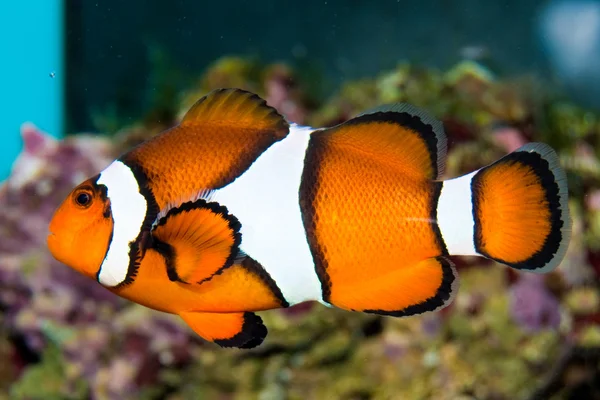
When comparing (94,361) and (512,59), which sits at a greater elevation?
(512,59)

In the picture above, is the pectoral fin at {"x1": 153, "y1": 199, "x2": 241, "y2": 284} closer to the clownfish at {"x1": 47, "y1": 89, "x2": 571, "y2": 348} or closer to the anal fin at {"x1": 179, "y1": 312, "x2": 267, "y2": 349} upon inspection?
the clownfish at {"x1": 47, "y1": 89, "x2": 571, "y2": 348}

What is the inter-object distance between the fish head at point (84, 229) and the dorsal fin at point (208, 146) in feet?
0.30

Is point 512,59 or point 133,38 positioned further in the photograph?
point 512,59

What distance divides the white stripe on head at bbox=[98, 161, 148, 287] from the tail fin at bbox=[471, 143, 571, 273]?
1.90 ft

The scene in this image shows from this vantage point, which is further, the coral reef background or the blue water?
the blue water

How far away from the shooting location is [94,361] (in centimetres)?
267

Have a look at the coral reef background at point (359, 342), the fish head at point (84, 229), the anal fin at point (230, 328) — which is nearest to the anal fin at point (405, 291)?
the anal fin at point (230, 328)

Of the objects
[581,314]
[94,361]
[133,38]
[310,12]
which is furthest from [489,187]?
[310,12]

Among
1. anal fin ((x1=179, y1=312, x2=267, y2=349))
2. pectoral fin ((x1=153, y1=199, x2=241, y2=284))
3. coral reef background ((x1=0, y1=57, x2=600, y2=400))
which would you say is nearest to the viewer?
pectoral fin ((x1=153, y1=199, x2=241, y2=284))

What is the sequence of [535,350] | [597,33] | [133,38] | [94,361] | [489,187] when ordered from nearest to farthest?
[489,187] → [535,350] → [94,361] → [133,38] → [597,33]

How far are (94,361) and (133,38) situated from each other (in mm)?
3584

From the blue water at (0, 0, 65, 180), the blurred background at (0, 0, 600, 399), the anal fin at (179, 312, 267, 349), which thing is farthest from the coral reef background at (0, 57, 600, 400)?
the blue water at (0, 0, 65, 180)

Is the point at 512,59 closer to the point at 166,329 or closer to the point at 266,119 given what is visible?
the point at 166,329

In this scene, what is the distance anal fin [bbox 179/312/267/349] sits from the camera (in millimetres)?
1029
